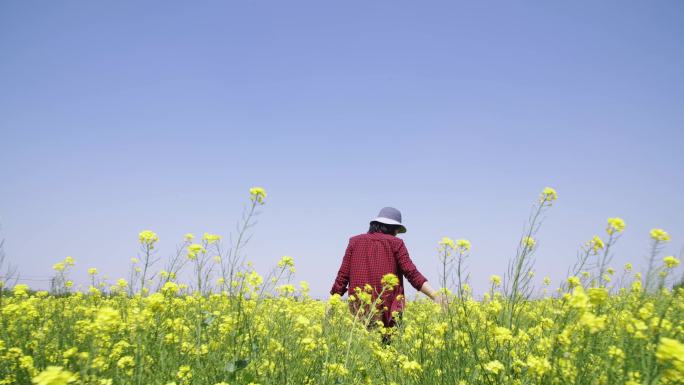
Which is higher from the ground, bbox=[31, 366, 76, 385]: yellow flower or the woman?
the woman

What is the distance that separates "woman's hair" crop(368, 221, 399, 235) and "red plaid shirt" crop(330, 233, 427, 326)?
0.39ft

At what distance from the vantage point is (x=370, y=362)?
3.20 m

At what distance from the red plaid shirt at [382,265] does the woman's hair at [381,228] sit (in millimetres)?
120

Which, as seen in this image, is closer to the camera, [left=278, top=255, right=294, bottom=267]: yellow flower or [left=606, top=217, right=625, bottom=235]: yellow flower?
[left=606, top=217, right=625, bottom=235]: yellow flower

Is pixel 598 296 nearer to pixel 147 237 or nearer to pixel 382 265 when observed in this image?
pixel 147 237

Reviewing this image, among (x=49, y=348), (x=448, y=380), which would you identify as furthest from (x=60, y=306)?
(x=448, y=380)

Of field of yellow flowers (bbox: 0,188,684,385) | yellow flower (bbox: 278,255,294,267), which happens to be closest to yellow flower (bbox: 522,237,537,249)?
field of yellow flowers (bbox: 0,188,684,385)

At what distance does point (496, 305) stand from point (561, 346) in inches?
32.7

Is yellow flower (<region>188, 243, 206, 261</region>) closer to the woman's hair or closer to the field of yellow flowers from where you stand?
the field of yellow flowers

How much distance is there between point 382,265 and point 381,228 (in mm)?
551

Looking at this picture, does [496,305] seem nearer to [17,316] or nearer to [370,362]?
[370,362]

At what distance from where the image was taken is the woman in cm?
520

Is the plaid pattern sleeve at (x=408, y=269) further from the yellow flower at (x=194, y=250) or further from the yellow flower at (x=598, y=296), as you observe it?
the yellow flower at (x=598, y=296)

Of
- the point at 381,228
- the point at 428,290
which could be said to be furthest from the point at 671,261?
the point at 381,228
